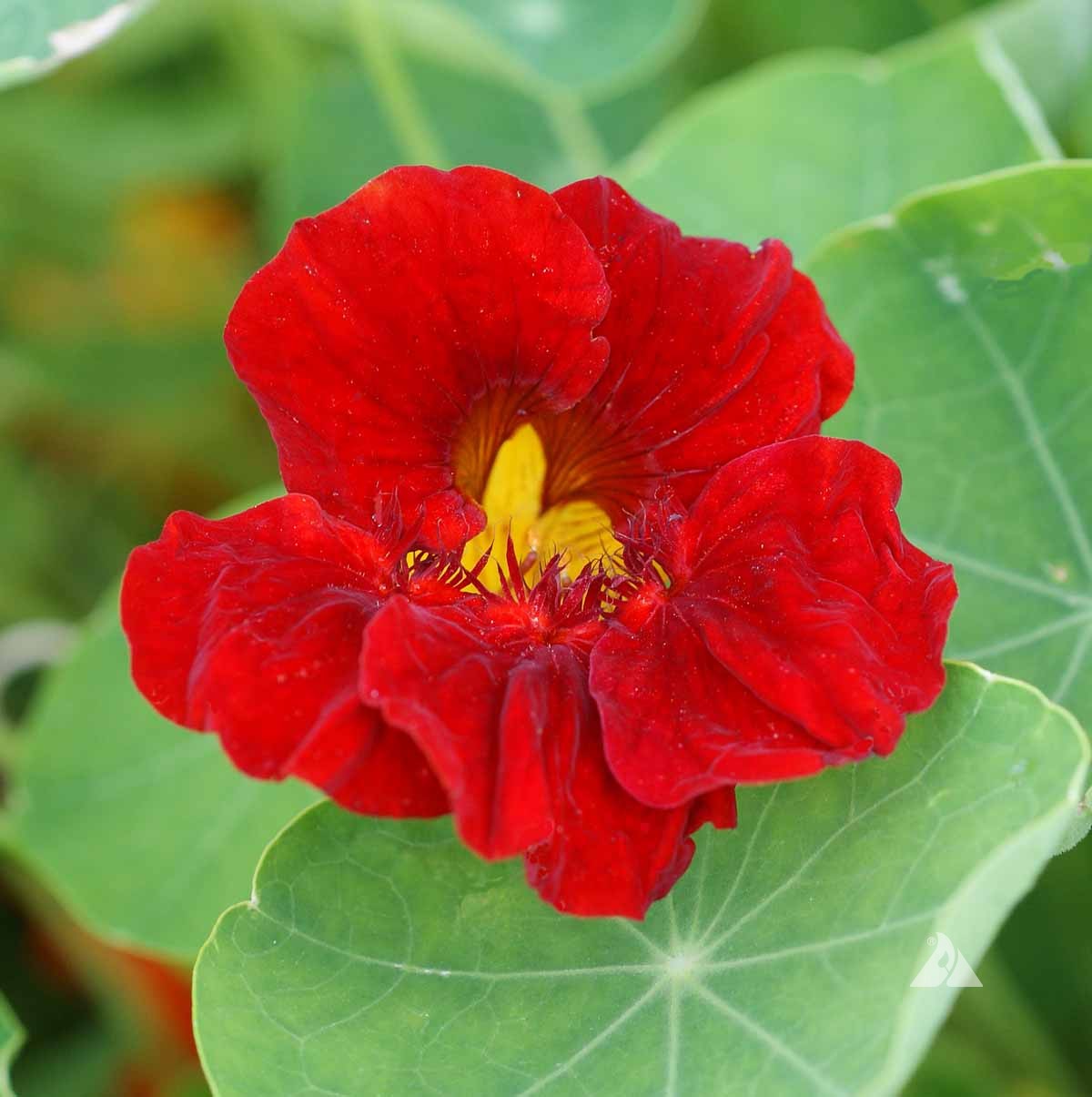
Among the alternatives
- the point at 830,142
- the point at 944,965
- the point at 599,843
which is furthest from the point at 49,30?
the point at 944,965

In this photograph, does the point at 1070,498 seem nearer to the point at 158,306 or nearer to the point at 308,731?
the point at 308,731

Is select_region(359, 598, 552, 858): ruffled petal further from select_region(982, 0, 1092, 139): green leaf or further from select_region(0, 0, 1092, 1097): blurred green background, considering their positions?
select_region(982, 0, 1092, 139): green leaf

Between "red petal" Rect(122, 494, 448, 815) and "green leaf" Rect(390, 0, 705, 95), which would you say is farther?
"green leaf" Rect(390, 0, 705, 95)

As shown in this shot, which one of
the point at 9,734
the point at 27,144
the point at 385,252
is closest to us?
the point at 385,252

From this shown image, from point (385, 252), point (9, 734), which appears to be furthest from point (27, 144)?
point (385, 252)

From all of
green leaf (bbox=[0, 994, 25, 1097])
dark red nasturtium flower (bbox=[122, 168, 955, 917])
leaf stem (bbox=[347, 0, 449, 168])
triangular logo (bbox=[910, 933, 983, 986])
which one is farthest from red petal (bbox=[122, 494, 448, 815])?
leaf stem (bbox=[347, 0, 449, 168])

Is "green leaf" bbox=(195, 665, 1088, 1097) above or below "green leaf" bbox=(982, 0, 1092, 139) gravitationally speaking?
above
